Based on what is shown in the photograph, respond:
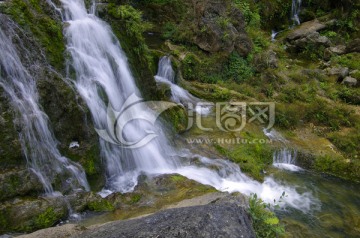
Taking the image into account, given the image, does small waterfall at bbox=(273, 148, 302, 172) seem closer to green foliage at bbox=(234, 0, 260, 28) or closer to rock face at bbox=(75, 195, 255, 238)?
rock face at bbox=(75, 195, 255, 238)

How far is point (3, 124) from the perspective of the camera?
6160 mm

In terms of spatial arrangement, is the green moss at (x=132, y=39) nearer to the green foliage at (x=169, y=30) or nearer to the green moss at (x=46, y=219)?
the green foliage at (x=169, y=30)

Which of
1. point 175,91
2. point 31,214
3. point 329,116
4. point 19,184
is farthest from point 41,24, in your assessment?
point 329,116

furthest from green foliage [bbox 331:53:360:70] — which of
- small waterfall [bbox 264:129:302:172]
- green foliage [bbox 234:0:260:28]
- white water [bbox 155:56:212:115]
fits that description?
white water [bbox 155:56:212:115]

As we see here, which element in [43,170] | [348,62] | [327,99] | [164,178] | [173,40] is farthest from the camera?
[348,62]

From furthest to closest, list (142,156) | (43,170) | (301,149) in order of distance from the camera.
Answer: (301,149)
(142,156)
(43,170)

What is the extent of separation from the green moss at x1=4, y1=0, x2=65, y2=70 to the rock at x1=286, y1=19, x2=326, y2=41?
14.9m

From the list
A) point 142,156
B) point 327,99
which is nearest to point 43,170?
point 142,156

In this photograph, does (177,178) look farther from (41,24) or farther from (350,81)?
(350,81)

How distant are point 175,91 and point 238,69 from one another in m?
3.47

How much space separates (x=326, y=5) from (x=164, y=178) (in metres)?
19.1

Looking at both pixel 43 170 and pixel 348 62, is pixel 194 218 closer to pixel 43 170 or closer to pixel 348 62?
pixel 43 170

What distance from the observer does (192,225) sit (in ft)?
12.7

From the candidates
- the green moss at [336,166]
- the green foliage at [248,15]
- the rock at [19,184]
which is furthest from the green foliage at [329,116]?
the rock at [19,184]
